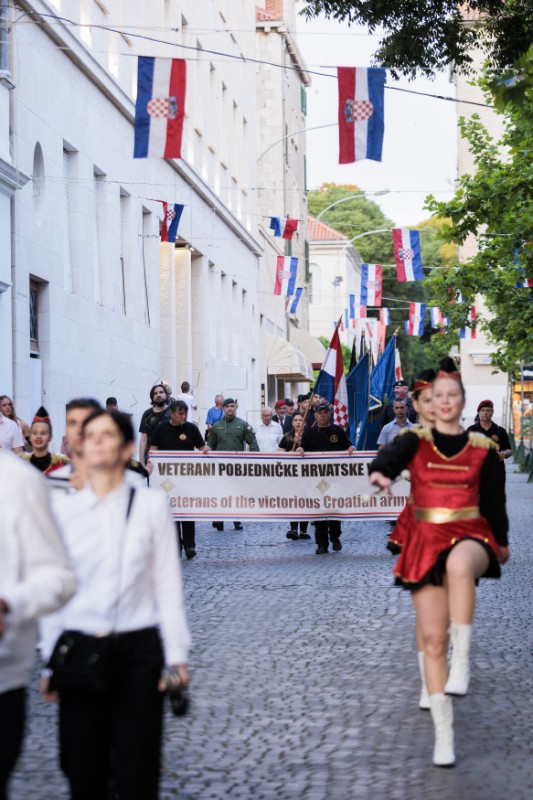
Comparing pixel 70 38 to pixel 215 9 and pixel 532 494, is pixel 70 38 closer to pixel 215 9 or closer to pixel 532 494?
pixel 532 494

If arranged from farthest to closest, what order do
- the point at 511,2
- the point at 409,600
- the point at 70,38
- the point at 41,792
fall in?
the point at 70,38 < the point at 511,2 < the point at 409,600 < the point at 41,792

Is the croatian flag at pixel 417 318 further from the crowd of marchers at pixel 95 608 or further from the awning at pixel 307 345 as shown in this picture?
the crowd of marchers at pixel 95 608

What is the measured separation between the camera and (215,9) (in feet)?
142

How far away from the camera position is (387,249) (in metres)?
104

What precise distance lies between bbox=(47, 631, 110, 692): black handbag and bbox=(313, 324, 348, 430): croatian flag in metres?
19.8

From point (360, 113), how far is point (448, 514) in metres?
13.8

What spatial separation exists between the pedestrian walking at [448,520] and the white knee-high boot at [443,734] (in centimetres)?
26

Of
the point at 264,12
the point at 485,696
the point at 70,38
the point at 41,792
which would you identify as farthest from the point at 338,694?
the point at 264,12

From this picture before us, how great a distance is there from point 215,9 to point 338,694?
37.1 meters

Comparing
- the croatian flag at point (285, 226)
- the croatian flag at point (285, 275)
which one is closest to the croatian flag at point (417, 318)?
the croatian flag at point (285, 275)

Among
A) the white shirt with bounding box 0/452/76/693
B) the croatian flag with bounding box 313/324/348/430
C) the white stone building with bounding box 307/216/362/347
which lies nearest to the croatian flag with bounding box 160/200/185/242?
the croatian flag with bounding box 313/324/348/430

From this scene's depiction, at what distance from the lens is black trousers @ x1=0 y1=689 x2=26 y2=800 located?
4.03m

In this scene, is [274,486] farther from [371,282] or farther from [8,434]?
[371,282]

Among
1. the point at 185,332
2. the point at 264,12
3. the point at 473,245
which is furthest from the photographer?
the point at 473,245
